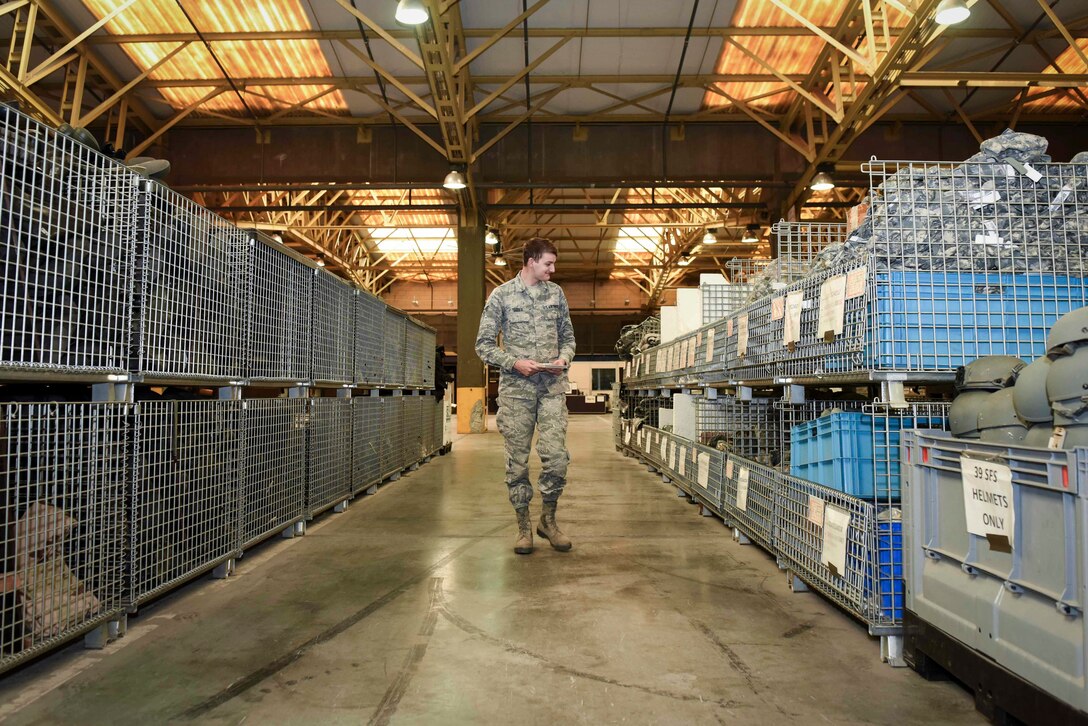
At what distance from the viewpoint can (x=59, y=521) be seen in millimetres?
2281

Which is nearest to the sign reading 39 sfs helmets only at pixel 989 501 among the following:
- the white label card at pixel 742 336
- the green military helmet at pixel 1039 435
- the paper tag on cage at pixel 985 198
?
the green military helmet at pixel 1039 435

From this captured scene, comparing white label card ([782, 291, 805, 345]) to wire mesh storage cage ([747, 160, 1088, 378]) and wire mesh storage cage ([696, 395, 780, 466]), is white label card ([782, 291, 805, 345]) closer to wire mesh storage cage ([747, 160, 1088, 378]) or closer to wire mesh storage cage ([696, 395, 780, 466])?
wire mesh storage cage ([747, 160, 1088, 378])

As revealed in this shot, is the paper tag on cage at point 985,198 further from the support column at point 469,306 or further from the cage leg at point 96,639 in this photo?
the support column at point 469,306

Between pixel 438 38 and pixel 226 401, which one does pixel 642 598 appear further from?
pixel 438 38

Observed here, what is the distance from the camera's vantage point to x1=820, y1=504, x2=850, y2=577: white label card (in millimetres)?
2590

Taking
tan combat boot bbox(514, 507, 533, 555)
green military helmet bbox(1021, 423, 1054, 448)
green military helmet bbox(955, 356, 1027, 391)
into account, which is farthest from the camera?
tan combat boot bbox(514, 507, 533, 555)

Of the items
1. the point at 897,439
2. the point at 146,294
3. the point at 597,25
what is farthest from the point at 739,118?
the point at 146,294

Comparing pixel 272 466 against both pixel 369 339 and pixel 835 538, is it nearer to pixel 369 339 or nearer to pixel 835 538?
pixel 369 339

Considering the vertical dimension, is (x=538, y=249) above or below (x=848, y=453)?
above

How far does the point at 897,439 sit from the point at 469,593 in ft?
7.04

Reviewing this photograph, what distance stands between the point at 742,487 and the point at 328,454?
3.16m

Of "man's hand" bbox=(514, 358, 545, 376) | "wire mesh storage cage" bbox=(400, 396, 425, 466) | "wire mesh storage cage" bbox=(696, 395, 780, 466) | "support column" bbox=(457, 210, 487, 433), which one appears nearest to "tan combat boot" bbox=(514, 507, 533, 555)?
"man's hand" bbox=(514, 358, 545, 376)

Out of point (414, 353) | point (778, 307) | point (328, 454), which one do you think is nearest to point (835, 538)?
point (778, 307)

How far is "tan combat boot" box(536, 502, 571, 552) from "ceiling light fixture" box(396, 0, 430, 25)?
5.94 meters
